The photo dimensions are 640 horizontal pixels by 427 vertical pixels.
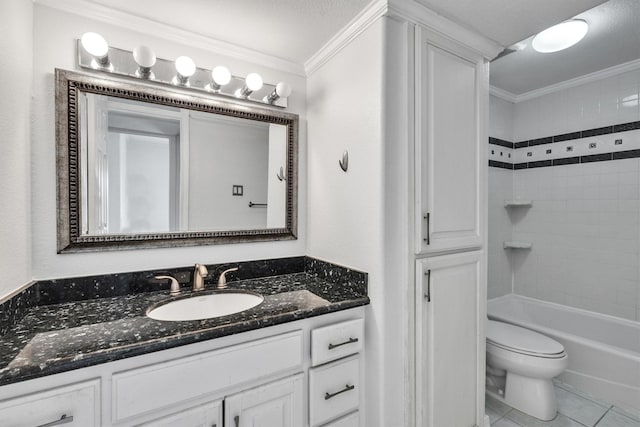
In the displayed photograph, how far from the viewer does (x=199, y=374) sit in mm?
952

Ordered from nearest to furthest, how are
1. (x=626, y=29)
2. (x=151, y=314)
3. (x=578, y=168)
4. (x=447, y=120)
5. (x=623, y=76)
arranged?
1. (x=151, y=314)
2. (x=447, y=120)
3. (x=626, y=29)
4. (x=623, y=76)
5. (x=578, y=168)

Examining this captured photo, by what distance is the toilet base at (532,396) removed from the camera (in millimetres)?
1755

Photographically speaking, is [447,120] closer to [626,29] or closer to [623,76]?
[626,29]

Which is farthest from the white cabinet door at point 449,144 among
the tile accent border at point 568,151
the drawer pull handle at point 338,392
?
the tile accent border at point 568,151

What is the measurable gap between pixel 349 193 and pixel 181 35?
3.72 feet

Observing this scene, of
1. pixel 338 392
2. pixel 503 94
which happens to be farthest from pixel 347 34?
pixel 503 94

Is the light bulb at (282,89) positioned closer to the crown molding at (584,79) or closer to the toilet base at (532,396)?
the toilet base at (532,396)

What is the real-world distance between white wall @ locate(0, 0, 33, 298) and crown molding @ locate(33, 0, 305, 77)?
147 mm

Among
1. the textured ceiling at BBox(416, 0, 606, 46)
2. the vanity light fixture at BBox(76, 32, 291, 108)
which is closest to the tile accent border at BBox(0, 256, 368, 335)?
the vanity light fixture at BBox(76, 32, 291, 108)

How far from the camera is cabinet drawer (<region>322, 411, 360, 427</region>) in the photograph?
123 cm

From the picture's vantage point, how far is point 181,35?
→ 1.44m

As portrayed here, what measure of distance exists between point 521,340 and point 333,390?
4.57 feet

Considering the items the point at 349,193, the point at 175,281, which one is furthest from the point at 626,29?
the point at 175,281

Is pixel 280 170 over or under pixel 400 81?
under
